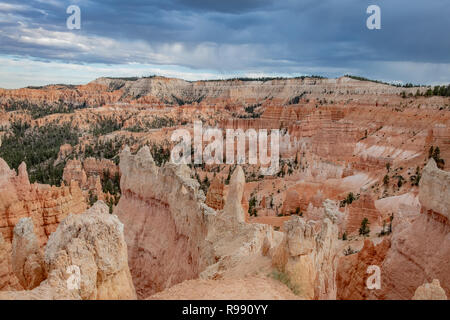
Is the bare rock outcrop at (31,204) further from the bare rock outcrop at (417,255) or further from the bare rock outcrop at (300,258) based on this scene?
the bare rock outcrop at (417,255)

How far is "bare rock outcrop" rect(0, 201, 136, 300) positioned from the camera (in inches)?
252

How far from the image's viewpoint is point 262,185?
4450 centimetres

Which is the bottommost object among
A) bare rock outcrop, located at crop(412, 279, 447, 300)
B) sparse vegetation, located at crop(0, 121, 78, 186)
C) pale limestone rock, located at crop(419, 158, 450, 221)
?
sparse vegetation, located at crop(0, 121, 78, 186)

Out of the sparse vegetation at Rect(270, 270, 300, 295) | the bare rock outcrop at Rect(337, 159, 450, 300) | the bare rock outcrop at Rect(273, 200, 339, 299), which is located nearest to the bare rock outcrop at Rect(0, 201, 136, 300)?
the sparse vegetation at Rect(270, 270, 300, 295)

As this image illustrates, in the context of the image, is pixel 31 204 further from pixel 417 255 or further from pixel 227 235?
pixel 417 255

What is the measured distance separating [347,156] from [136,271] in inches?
1806

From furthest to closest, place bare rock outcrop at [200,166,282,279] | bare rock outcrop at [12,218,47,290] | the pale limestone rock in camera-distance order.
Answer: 1. the pale limestone rock
2. bare rock outcrop at [200,166,282,279]
3. bare rock outcrop at [12,218,47,290]

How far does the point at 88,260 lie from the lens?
6.78m


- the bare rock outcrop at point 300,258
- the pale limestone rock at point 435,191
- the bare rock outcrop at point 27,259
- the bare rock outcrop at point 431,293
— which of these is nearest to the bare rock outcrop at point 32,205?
the bare rock outcrop at point 27,259

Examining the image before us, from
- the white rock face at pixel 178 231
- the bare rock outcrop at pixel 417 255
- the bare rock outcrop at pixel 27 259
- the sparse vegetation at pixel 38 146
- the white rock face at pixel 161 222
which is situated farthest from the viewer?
the sparse vegetation at pixel 38 146

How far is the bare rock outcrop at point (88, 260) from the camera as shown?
6.40 meters

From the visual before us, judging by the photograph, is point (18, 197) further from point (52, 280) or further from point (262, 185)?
point (262, 185)

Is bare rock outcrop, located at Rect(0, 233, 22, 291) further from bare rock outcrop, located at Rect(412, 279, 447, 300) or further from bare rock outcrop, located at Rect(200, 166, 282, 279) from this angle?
bare rock outcrop, located at Rect(412, 279, 447, 300)
